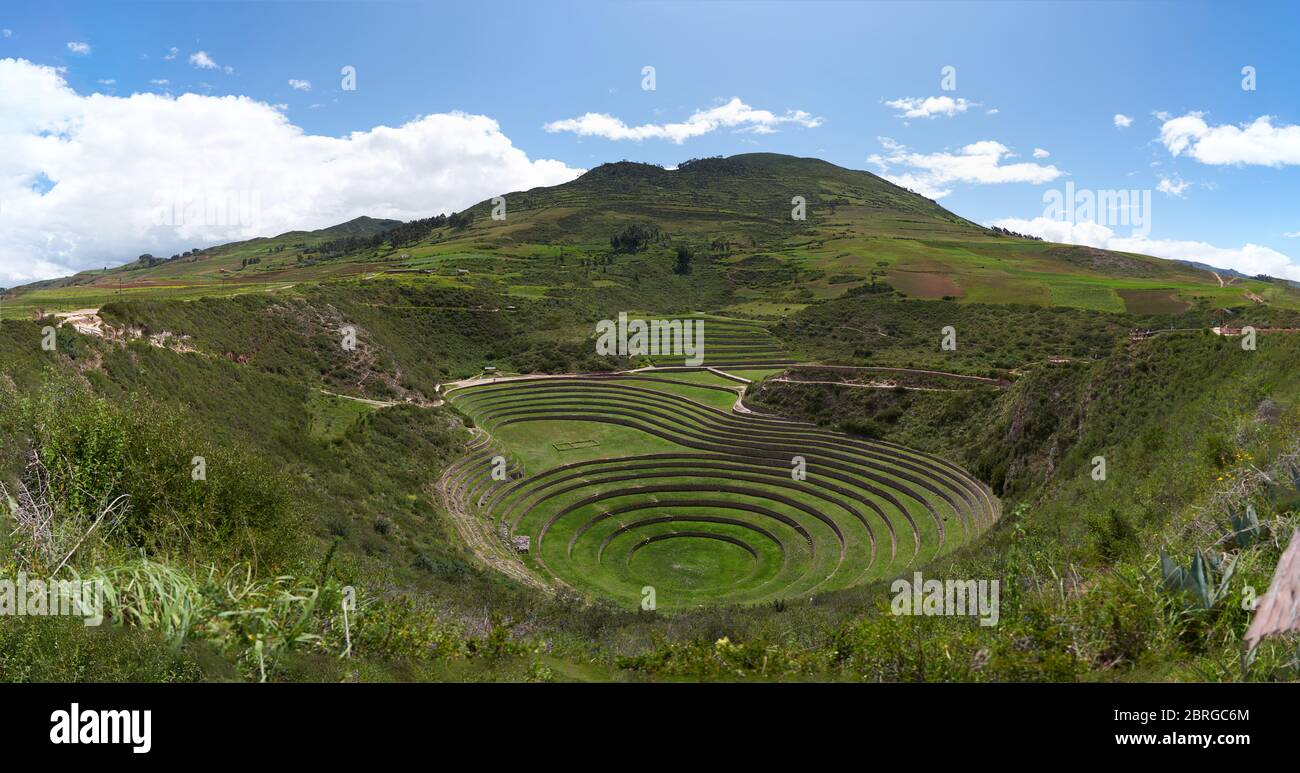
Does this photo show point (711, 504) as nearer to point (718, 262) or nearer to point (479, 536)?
point (479, 536)

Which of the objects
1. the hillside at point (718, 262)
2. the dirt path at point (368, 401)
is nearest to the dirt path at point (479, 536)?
the dirt path at point (368, 401)

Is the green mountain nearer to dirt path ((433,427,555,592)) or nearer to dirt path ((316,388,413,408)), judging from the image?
dirt path ((433,427,555,592))

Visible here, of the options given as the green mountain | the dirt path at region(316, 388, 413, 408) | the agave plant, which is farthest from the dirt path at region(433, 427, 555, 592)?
the agave plant

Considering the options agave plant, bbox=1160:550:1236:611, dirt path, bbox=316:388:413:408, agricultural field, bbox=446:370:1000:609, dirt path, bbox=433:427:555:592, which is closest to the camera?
agave plant, bbox=1160:550:1236:611

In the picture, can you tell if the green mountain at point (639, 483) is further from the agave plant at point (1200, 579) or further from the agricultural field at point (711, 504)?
the agricultural field at point (711, 504)

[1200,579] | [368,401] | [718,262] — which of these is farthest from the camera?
[718,262]

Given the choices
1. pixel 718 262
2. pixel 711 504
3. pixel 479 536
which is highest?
pixel 718 262

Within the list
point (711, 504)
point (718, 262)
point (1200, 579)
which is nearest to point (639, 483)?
point (711, 504)
